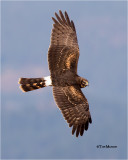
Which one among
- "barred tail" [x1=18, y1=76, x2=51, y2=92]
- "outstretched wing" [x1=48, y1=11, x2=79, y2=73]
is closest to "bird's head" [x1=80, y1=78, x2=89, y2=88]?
"outstretched wing" [x1=48, y1=11, x2=79, y2=73]

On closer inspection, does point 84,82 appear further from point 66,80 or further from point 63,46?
point 63,46

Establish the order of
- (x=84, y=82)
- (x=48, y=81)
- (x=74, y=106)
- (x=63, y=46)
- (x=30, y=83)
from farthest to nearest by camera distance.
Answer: (x=63, y=46) < (x=30, y=83) < (x=84, y=82) < (x=48, y=81) < (x=74, y=106)

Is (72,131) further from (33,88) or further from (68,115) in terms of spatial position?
(33,88)

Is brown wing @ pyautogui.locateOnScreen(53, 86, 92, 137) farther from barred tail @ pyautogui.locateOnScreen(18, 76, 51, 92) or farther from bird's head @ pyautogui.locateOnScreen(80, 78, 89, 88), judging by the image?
barred tail @ pyautogui.locateOnScreen(18, 76, 51, 92)

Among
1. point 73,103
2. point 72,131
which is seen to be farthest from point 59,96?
point 72,131

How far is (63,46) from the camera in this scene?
44.5 ft

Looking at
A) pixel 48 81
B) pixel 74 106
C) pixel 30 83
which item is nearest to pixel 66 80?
pixel 48 81

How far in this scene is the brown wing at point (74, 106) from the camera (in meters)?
12.5

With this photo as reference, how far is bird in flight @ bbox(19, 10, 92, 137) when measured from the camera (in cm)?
1260

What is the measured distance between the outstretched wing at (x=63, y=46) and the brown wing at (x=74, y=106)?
94cm

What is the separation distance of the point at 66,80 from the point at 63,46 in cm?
149

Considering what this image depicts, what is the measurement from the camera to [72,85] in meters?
13.1

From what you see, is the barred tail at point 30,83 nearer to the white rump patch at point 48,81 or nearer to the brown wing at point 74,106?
the white rump patch at point 48,81

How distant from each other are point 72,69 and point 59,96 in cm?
134
